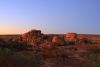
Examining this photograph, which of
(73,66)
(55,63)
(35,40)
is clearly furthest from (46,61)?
(35,40)

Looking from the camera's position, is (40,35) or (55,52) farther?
(40,35)

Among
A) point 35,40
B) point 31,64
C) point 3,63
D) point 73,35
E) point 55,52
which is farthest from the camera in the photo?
point 73,35

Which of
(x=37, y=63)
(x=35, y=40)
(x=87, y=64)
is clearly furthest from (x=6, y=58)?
(x=35, y=40)

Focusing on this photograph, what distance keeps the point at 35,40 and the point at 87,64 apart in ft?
84.4

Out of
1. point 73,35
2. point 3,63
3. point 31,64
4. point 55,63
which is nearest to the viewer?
point 3,63

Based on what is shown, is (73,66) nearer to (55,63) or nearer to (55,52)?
(55,63)

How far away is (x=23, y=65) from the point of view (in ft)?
65.6

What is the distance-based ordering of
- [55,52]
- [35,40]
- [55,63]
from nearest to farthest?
[55,63] → [55,52] → [35,40]

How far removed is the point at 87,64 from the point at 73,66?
102 cm

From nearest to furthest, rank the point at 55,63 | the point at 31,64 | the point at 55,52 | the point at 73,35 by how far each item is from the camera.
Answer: the point at 31,64 → the point at 55,63 → the point at 55,52 → the point at 73,35

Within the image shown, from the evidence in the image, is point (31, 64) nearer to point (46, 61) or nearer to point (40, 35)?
point (46, 61)

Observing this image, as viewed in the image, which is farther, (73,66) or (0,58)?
(73,66)

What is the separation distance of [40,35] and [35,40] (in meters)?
2.88

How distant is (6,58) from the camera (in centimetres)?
1994
